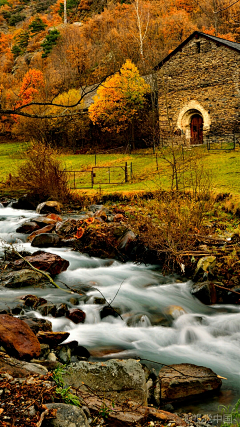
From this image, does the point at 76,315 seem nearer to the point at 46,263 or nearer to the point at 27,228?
the point at 46,263

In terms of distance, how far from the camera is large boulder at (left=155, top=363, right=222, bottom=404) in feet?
14.1

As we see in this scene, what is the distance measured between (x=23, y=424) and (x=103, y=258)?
679cm

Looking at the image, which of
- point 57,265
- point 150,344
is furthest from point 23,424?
point 57,265

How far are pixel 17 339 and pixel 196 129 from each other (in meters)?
27.9

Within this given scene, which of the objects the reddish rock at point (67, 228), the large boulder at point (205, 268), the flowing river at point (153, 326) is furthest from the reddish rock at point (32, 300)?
the reddish rock at point (67, 228)

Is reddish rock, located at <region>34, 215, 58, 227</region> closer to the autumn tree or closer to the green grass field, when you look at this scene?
the green grass field

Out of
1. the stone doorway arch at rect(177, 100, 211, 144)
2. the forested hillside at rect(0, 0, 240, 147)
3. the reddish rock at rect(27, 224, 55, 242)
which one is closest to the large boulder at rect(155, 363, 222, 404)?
the reddish rock at rect(27, 224, 55, 242)

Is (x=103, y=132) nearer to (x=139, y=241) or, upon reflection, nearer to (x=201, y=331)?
(x=139, y=241)

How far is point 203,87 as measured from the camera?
93.7 feet

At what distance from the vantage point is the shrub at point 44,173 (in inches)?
547

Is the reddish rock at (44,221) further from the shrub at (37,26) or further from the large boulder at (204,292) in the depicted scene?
the shrub at (37,26)

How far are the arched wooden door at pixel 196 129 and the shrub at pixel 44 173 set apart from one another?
56.4ft

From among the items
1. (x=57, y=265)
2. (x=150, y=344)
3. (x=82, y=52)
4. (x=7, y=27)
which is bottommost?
(x=150, y=344)

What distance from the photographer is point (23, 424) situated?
8.77 ft
